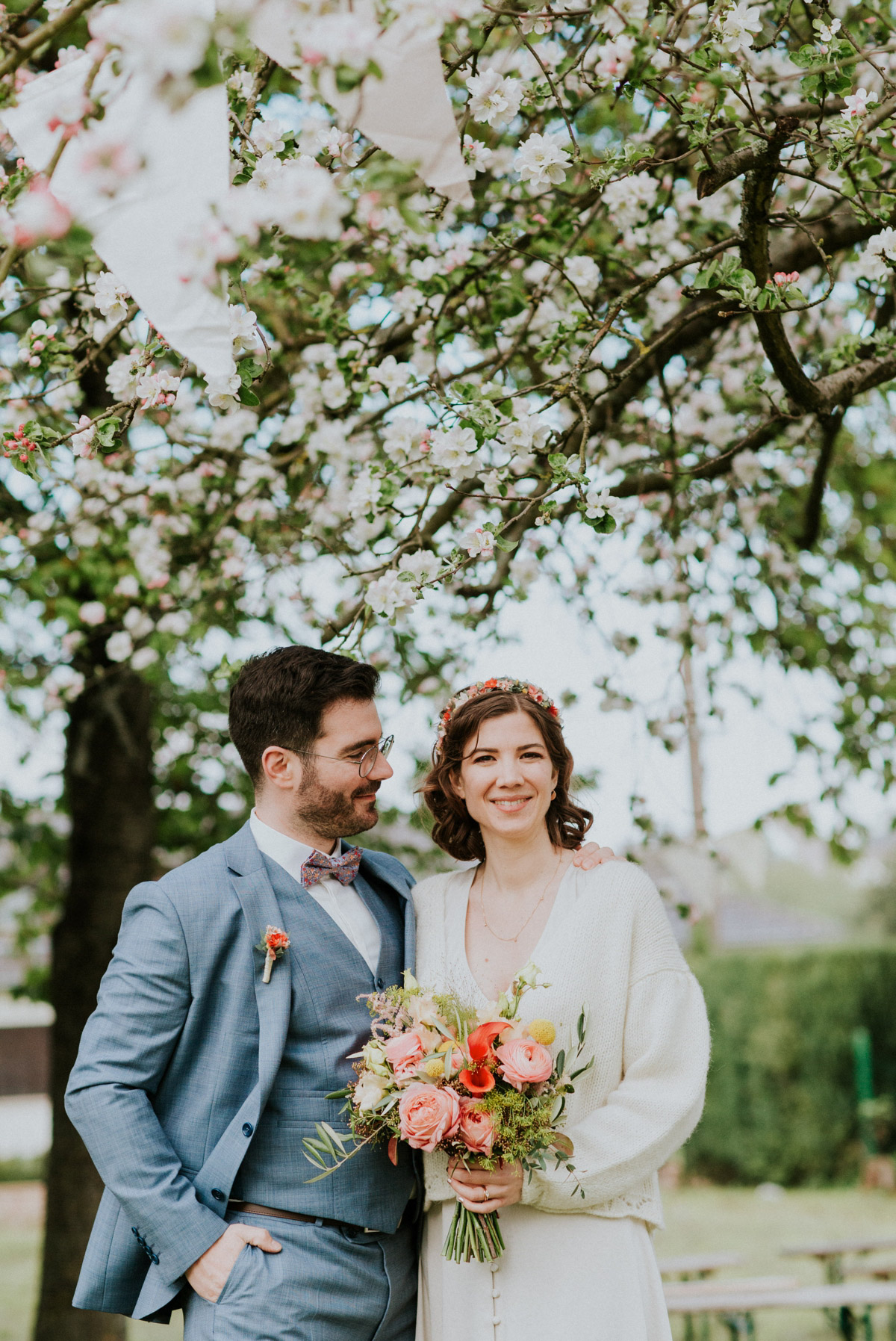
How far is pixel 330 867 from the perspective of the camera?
9.47 feet

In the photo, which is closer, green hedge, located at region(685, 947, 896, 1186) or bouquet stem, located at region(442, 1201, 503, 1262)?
bouquet stem, located at region(442, 1201, 503, 1262)

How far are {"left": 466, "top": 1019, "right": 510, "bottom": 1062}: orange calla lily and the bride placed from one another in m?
0.24

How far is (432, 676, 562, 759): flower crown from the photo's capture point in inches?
119

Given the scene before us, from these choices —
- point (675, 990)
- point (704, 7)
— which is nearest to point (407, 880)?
point (675, 990)

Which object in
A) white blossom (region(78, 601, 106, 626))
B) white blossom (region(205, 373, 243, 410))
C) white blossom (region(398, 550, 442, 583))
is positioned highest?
white blossom (region(78, 601, 106, 626))

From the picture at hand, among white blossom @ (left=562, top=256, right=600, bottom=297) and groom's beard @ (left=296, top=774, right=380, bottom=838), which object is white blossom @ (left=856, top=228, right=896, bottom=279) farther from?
groom's beard @ (left=296, top=774, right=380, bottom=838)

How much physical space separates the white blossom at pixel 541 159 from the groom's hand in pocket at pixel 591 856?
156 centimetres

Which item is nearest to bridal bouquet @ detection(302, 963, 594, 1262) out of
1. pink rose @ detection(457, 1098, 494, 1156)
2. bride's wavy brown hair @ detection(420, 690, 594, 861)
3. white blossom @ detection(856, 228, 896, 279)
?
pink rose @ detection(457, 1098, 494, 1156)

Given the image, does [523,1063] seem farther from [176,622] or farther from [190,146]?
[176,622]

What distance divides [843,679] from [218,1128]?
12.5 ft

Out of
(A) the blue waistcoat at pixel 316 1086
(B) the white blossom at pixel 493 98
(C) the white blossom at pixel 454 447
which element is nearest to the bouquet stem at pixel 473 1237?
(A) the blue waistcoat at pixel 316 1086

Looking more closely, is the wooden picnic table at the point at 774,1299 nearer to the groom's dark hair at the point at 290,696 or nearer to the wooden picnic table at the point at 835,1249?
the wooden picnic table at the point at 835,1249

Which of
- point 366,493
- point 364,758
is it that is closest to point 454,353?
point 366,493

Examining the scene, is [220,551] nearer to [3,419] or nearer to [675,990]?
[3,419]
